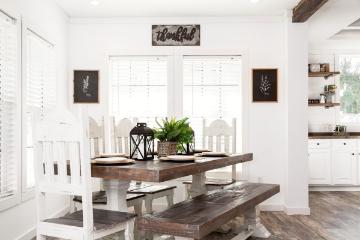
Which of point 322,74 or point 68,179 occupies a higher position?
point 322,74

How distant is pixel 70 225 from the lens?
258 cm

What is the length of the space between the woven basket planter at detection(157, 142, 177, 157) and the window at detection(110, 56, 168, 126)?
6.95 ft

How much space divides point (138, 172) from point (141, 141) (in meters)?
0.72

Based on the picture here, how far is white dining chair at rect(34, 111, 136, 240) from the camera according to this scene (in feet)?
8.30

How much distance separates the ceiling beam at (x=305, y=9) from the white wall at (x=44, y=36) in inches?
115

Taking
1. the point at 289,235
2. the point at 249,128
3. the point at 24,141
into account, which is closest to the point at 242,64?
the point at 249,128

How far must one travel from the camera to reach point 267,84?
18.1 feet

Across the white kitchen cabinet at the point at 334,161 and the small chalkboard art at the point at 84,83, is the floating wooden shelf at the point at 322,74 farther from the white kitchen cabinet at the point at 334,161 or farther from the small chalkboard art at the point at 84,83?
the small chalkboard art at the point at 84,83

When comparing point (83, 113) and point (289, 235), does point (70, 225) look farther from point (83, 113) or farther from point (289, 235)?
point (289, 235)

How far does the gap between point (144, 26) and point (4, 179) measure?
290 centimetres

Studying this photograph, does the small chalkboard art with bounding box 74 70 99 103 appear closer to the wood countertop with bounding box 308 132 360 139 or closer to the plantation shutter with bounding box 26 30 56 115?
the plantation shutter with bounding box 26 30 56 115

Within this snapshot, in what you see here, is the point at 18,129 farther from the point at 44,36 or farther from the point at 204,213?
the point at 204,213

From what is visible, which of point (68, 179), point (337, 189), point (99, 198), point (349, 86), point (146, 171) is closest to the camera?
point (146, 171)

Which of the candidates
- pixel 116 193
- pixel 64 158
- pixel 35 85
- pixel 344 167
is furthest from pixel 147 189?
pixel 344 167
